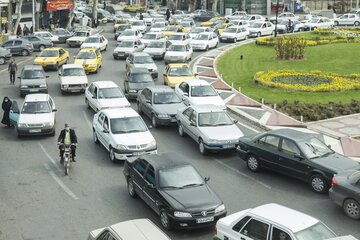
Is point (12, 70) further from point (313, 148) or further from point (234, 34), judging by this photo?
point (234, 34)

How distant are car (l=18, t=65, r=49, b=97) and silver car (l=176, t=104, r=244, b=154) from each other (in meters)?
10.7

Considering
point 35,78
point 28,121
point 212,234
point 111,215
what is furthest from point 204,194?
point 35,78

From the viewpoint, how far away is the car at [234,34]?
2148 inches

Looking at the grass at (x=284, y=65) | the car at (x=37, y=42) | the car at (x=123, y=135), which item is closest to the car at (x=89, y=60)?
the grass at (x=284, y=65)

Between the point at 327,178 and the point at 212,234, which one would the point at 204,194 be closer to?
the point at 212,234

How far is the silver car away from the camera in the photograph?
21.0 metres

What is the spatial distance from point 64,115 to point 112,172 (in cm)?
870

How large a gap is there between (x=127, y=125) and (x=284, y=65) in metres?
20.1

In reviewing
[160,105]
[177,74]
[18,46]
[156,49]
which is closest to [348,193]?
[160,105]

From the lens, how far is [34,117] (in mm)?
23812

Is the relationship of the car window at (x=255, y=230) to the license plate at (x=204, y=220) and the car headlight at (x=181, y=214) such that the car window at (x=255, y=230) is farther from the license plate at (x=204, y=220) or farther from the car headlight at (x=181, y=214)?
the car headlight at (x=181, y=214)

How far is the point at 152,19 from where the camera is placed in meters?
72.4

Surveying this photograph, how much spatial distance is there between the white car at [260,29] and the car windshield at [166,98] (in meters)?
33.0

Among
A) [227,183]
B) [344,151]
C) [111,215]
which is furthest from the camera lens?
[344,151]
